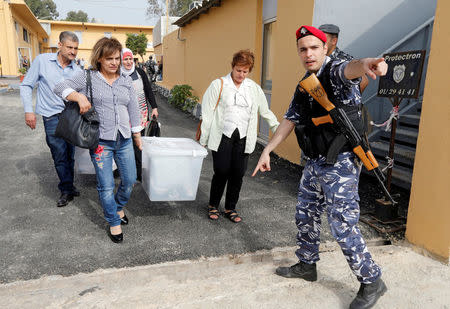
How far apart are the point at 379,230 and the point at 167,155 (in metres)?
2.37

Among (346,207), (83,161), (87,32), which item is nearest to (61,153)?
(83,161)

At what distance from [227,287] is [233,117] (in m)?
1.68

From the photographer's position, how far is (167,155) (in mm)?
3391

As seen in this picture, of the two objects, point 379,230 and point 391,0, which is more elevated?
point 391,0

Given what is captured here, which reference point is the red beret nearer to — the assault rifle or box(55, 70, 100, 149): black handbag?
the assault rifle

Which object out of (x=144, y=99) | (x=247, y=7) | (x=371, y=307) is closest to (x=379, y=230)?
(x=371, y=307)

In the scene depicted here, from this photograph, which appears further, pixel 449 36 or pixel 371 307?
pixel 449 36

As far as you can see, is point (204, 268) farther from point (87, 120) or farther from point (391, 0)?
point (391, 0)

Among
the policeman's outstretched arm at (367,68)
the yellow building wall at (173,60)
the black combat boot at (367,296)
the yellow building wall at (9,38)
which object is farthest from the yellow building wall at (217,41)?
the yellow building wall at (9,38)

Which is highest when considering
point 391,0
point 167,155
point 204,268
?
point 391,0

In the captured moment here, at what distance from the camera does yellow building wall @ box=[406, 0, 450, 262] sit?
9.83 feet

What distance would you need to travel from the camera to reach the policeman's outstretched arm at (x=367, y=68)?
1.87 meters

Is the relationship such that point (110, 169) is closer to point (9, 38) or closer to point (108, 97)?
point (108, 97)

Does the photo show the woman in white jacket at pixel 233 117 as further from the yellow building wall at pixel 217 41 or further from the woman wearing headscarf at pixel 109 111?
the yellow building wall at pixel 217 41
